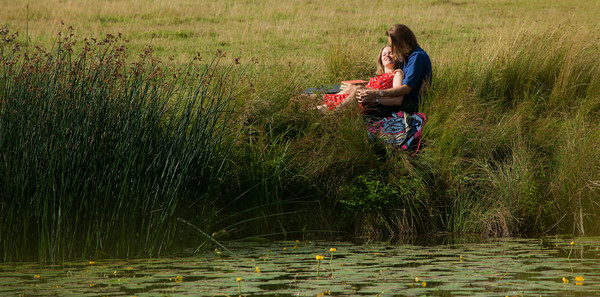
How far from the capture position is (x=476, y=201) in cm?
735

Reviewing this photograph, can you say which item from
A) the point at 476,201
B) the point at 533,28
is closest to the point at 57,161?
the point at 476,201

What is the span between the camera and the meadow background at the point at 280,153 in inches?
227

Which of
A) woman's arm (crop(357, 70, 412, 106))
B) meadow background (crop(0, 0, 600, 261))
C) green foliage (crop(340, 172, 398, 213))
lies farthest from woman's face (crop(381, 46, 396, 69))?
green foliage (crop(340, 172, 398, 213))

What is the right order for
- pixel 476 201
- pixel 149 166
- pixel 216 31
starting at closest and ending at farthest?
1. pixel 149 166
2. pixel 476 201
3. pixel 216 31

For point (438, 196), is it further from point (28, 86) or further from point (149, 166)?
point (28, 86)

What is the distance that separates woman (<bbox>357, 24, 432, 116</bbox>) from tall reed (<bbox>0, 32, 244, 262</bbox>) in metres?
2.23

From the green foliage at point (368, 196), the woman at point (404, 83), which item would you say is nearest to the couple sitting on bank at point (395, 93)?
the woman at point (404, 83)

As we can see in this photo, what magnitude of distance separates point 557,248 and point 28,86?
4480 mm

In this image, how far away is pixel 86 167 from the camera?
584 cm

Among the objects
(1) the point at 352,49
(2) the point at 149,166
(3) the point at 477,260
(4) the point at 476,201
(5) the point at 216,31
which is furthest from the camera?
(5) the point at 216,31

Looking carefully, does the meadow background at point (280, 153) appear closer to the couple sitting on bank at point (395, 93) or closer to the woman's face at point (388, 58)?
the couple sitting on bank at point (395, 93)

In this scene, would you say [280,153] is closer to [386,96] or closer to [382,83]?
[386,96]

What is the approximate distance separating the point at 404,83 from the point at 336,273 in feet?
11.0

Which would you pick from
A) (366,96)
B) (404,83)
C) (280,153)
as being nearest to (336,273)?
(280,153)
